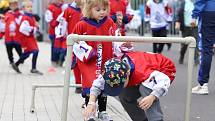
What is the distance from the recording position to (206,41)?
8.55 metres

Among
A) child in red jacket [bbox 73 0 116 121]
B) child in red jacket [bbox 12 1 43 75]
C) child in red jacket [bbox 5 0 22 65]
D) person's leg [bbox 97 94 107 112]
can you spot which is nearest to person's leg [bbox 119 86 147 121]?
child in red jacket [bbox 73 0 116 121]

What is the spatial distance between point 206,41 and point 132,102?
347 cm

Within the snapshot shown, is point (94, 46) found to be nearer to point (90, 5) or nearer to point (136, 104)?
point (90, 5)

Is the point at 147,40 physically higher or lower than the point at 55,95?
higher

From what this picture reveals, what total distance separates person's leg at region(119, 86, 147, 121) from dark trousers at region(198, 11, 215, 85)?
329 centimetres

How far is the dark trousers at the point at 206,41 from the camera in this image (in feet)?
27.9

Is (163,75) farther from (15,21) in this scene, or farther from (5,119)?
(15,21)

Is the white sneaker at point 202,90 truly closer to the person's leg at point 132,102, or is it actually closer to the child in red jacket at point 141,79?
the person's leg at point 132,102

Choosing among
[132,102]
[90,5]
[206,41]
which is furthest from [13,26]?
[132,102]

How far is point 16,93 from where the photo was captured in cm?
941

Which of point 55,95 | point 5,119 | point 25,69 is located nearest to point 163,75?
point 5,119

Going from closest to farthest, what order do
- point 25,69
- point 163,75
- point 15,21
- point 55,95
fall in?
point 163,75
point 55,95
point 15,21
point 25,69

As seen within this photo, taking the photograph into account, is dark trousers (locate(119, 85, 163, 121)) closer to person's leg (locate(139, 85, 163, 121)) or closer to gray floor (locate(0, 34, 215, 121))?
person's leg (locate(139, 85, 163, 121))

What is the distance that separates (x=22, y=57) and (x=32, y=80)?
4.32ft
